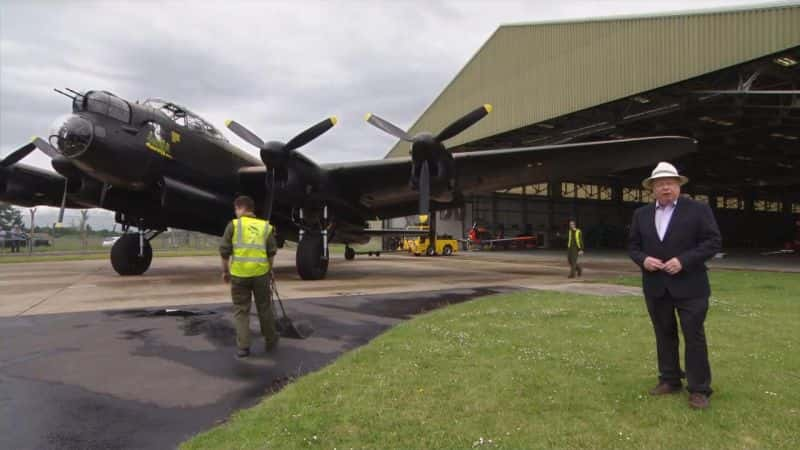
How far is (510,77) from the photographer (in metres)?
27.9

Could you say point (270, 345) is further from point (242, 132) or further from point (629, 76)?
point (629, 76)

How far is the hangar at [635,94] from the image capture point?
18.0m

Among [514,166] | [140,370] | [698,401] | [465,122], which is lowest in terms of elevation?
[140,370]

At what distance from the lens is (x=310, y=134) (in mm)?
13305

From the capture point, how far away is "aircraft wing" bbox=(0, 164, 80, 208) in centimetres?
1560

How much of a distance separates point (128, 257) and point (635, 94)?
21018mm

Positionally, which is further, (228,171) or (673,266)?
(228,171)

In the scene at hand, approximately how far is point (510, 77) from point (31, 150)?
23.1 metres

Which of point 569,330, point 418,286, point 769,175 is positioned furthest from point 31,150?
point 769,175

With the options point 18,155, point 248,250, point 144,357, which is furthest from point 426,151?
point 18,155

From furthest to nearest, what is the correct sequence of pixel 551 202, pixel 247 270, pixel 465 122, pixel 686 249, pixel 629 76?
pixel 551 202 → pixel 629 76 → pixel 465 122 → pixel 247 270 → pixel 686 249

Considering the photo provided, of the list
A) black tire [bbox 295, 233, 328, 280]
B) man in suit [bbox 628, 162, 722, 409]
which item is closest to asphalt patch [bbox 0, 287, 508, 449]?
man in suit [bbox 628, 162, 722, 409]

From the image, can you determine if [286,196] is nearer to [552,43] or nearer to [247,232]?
[247,232]

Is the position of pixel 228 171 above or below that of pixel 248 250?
above
